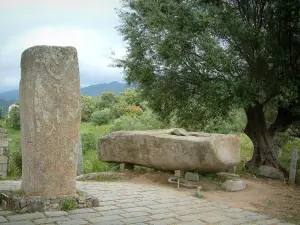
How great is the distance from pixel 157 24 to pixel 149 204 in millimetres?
6961

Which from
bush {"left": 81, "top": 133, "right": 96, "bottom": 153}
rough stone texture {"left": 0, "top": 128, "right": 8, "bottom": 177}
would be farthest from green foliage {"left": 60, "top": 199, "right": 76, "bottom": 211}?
bush {"left": 81, "top": 133, "right": 96, "bottom": 153}

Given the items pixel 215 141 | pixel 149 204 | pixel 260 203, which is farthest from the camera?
pixel 215 141

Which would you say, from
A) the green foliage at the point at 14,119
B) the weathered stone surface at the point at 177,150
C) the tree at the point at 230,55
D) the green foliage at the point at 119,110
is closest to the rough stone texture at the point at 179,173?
the weathered stone surface at the point at 177,150

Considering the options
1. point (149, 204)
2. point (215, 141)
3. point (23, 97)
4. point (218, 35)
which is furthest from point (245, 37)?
point (23, 97)

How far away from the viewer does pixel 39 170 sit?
6.19m

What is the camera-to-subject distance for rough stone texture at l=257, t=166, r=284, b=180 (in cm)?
1166

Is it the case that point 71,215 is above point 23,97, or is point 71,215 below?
below

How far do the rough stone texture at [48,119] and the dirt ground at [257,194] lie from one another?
372cm

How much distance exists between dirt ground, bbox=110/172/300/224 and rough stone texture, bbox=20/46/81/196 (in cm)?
372

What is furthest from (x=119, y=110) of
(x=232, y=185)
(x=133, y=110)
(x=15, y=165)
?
(x=232, y=185)

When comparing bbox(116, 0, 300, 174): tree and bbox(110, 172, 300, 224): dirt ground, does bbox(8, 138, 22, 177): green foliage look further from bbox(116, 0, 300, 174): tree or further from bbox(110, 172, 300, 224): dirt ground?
bbox(116, 0, 300, 174): tree

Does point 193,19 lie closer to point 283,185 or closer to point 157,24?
point 157,24

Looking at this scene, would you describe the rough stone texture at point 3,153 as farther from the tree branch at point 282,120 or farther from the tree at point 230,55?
the tree branch at point 282,120

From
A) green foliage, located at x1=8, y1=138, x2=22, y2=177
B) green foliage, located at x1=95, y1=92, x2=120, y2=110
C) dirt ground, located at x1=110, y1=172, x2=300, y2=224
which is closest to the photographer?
dirt ground, located at x1=110, y1=172, x2=300, y2=224
